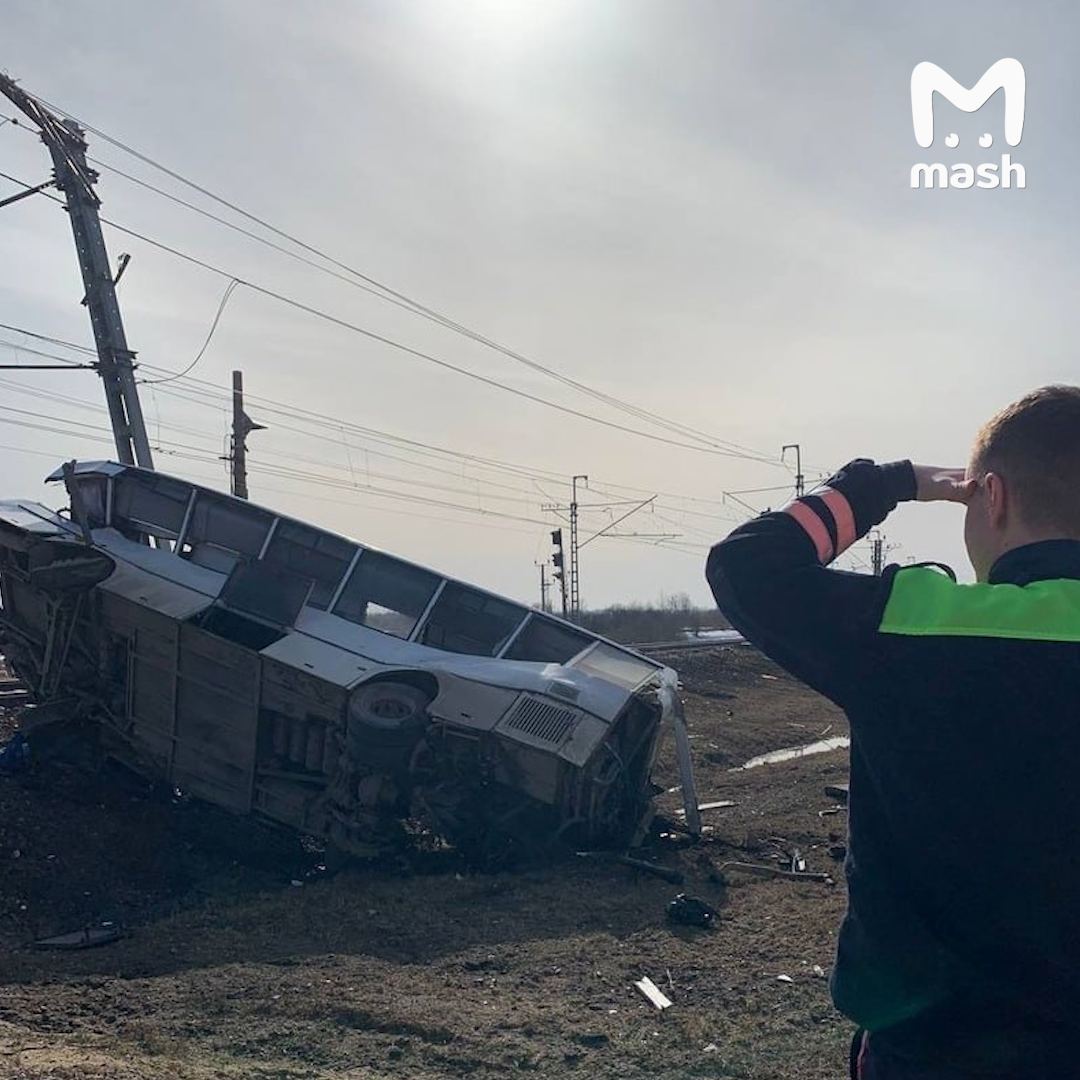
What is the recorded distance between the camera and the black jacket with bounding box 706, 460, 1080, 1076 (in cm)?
163

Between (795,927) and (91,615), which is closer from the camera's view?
(795,927)

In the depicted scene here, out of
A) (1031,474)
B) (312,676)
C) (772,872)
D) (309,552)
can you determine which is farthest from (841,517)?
(309,552)

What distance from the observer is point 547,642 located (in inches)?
432

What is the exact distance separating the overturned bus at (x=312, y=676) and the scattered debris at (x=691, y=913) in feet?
5.59

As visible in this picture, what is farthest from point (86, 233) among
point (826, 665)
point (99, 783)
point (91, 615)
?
point (826, 665)

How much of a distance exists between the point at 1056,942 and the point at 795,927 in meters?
6.25

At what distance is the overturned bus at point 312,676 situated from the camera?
372 inches

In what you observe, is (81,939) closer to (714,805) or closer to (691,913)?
(691,913)

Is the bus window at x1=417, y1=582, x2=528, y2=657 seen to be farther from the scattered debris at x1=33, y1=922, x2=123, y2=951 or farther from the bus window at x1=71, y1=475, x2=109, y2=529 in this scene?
the scattered debris at x1=33, y1=922, x2=123, y2=951

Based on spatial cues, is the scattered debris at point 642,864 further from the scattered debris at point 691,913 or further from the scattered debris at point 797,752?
the scattered debris at point 797,752

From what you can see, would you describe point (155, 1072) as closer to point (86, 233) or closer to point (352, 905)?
point (352, 905)

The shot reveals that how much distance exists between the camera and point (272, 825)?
10.1m

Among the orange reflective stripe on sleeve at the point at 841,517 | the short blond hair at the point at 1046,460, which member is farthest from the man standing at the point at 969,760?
the orange reflective stripe on sleeve at the point at 841,517

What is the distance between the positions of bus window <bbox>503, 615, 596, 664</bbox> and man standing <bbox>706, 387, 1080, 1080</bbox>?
29.3 feet
